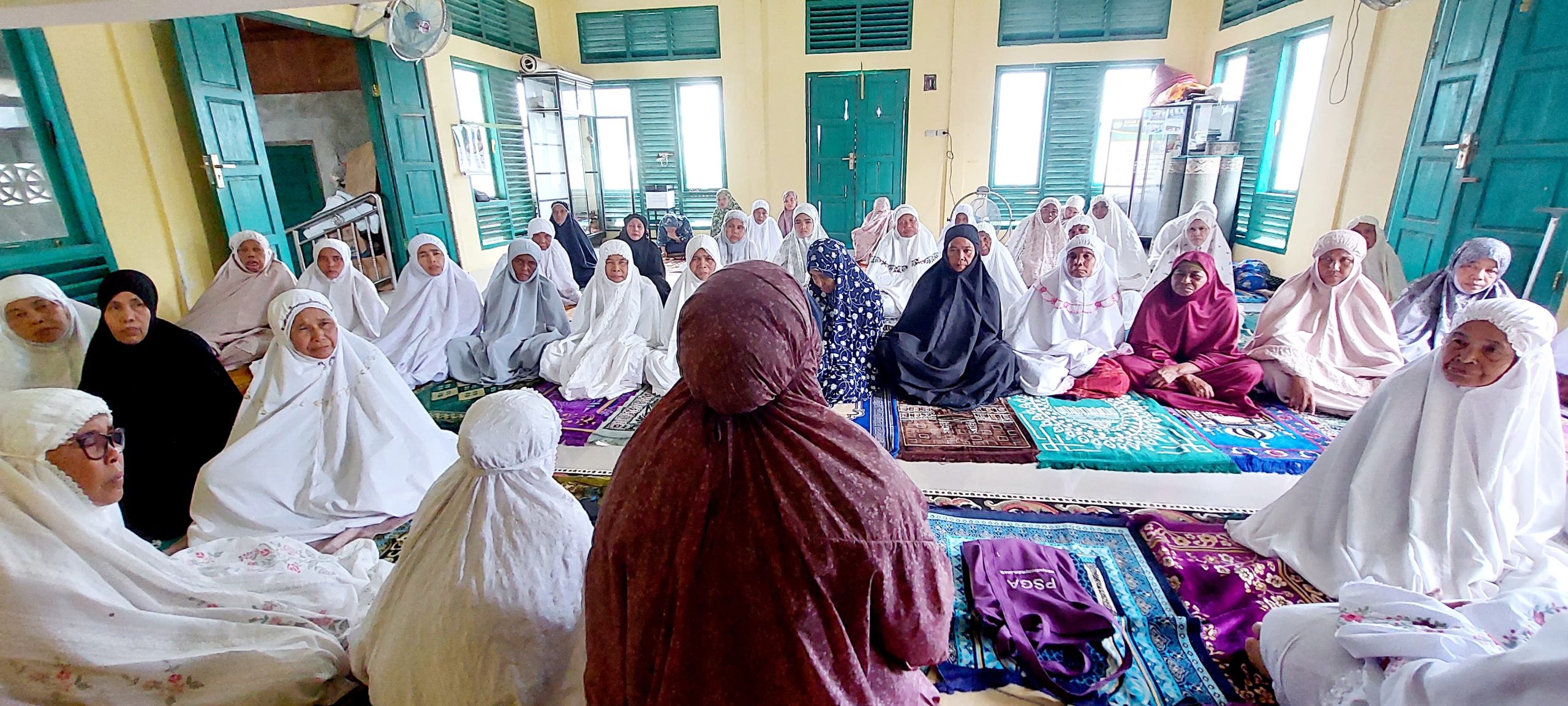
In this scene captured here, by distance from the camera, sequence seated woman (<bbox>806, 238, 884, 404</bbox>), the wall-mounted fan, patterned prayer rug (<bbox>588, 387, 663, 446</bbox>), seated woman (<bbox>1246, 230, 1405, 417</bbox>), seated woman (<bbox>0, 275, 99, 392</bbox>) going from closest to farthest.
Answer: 1. seated woman (<bbox>0, 275, 99, 392</bbox>)
2. patterned prayer rug (<bbox>588, 387, 663, 446</bbox>)
3. seated woman (<bbox>1246, 230, 1405, 417</bbox>)
4. seated woman (<bbox>806, 238, 884, 404</bbox>)
5. the wall-mounted fan

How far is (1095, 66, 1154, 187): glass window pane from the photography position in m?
7.97

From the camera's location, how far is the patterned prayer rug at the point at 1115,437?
9.50ft

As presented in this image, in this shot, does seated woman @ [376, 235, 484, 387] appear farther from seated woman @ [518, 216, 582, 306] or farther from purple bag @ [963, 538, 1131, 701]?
purple bag @ [963, 538, 1131, 701]

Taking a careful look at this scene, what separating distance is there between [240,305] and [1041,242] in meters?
6.34

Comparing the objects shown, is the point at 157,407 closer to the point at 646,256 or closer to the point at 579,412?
the point at 579,412

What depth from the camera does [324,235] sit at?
6.05 meters

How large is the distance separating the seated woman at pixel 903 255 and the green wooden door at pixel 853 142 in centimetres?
273

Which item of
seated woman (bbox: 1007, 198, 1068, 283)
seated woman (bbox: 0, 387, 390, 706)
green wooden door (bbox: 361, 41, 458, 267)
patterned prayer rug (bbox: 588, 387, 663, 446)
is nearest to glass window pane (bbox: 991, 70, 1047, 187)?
seated woman (bbox: 1007, 198, 1068, 283)

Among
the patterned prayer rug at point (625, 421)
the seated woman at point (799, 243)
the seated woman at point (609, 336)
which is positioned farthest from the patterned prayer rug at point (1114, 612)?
the seated woman at point (799, 243)

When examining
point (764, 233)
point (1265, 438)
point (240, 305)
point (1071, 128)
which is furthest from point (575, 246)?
A: point (1071, 128)

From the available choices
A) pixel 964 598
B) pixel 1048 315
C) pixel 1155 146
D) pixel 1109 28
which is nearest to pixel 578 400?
pixel 964 598

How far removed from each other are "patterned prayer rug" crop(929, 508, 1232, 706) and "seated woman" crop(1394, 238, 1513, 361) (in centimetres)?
249

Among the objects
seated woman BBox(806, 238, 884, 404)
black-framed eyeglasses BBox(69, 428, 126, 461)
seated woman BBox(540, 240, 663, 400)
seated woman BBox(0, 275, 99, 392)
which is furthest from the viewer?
seated woman BBox(540, 240, 663, 400)

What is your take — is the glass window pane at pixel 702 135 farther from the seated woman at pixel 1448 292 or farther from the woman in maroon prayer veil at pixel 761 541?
the woman in maroon prayer veil at pixel 761 541
